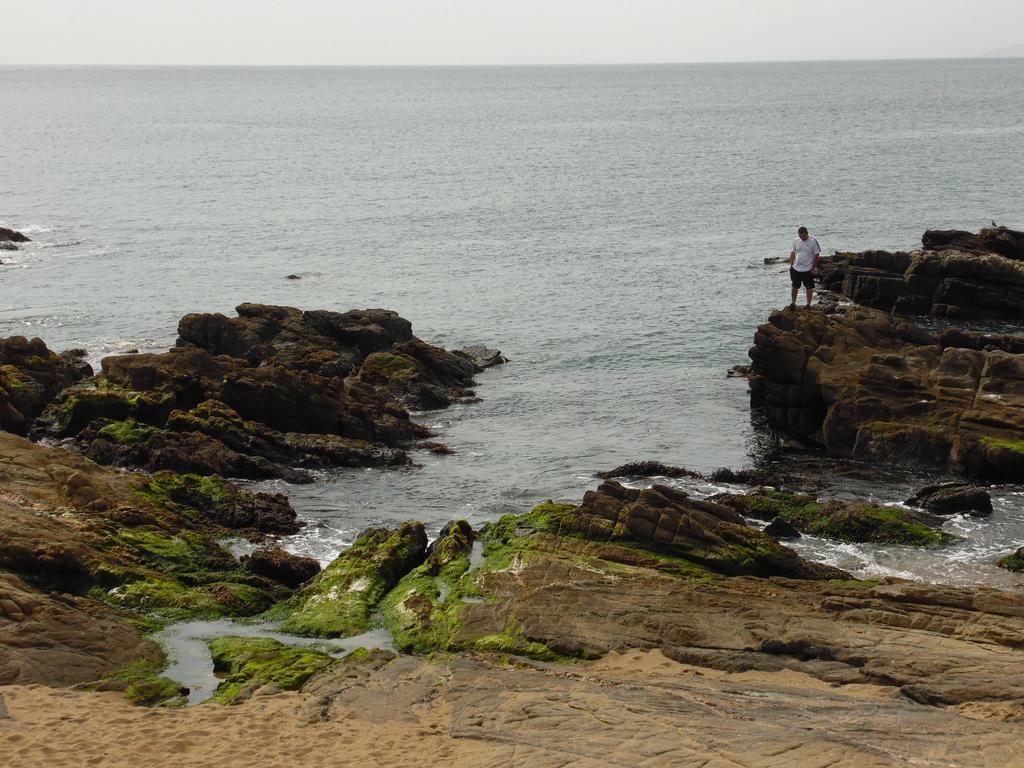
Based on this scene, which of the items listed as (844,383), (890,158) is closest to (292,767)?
(844,383)

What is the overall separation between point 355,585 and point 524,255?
44.9 m

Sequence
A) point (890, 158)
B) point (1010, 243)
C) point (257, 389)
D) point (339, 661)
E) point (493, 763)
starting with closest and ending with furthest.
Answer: point (493, 763) < point (339, 661) < point (257, 389) < point (1010, 243) < point (890, 158)

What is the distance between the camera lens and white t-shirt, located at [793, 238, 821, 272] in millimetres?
37719

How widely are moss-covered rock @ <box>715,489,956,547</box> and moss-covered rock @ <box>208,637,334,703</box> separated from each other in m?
12.7

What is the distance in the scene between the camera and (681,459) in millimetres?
33438

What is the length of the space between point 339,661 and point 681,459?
16695 millimetres

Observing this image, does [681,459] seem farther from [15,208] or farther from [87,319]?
[15,208]

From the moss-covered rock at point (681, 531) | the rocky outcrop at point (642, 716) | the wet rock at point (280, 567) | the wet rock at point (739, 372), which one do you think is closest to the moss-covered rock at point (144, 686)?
the rocky outcrop at point (642, 716)

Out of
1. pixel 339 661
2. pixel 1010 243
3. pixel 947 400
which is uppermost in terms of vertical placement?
pixel 1010 243

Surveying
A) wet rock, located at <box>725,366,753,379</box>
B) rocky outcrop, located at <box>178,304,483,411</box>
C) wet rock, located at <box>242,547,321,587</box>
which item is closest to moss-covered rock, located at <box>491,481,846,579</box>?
wet rock, located at <box>242,547,321,587</box>

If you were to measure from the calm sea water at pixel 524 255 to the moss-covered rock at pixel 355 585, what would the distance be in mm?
2516

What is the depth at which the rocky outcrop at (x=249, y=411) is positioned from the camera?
3167 centimetres

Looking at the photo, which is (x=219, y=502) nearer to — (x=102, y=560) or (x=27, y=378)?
(x=102, y=560)

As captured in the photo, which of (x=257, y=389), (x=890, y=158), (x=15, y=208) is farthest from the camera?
(x=890, y=158)
